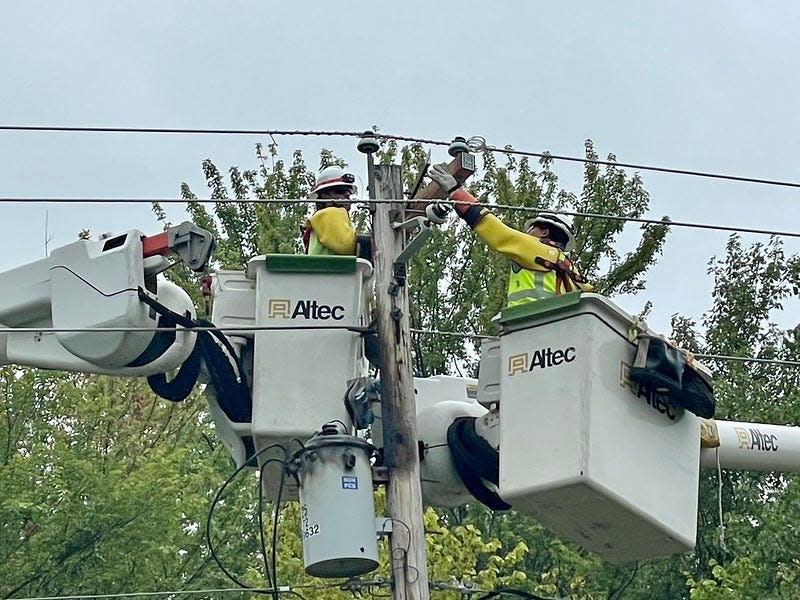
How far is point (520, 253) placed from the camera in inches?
399

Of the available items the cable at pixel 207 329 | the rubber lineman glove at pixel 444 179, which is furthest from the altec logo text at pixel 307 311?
the rubber lineman glove at pixel 444 179

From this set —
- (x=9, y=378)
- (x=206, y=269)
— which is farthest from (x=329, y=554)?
(x=9, y=378)

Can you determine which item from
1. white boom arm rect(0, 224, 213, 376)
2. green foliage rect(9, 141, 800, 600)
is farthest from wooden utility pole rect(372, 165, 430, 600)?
green foliage rect(9, 141, 800, 600)

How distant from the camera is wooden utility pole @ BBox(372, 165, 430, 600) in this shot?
377 inches

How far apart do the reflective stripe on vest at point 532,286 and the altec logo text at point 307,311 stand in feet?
3.16

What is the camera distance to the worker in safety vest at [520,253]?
10133 millimetres

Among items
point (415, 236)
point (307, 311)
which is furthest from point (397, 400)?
point (415, 236)

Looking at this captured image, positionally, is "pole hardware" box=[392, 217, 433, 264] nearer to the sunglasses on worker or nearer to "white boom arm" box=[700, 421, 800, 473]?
the sunglasses on worker

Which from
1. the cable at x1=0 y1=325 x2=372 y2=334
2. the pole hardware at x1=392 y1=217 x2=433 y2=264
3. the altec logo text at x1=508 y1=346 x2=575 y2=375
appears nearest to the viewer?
the altec logo text at x1=508 y1=346 x2=575 y2=375

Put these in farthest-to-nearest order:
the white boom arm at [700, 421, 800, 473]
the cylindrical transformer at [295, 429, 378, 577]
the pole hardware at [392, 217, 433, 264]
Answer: the white boom arm at [700, 421, 800, 473]
the pole hardware at [392, 217, 433, 264]
the cylindrical transformer at [295, 429, 378, 577]

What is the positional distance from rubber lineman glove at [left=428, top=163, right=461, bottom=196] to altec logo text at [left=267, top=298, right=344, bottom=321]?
0.88m

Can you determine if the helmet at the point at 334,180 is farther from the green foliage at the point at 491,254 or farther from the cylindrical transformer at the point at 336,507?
the green foliage at the point at 491,254

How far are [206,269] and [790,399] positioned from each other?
12.7 metres

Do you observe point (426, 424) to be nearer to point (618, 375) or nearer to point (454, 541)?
point (618, 375)
